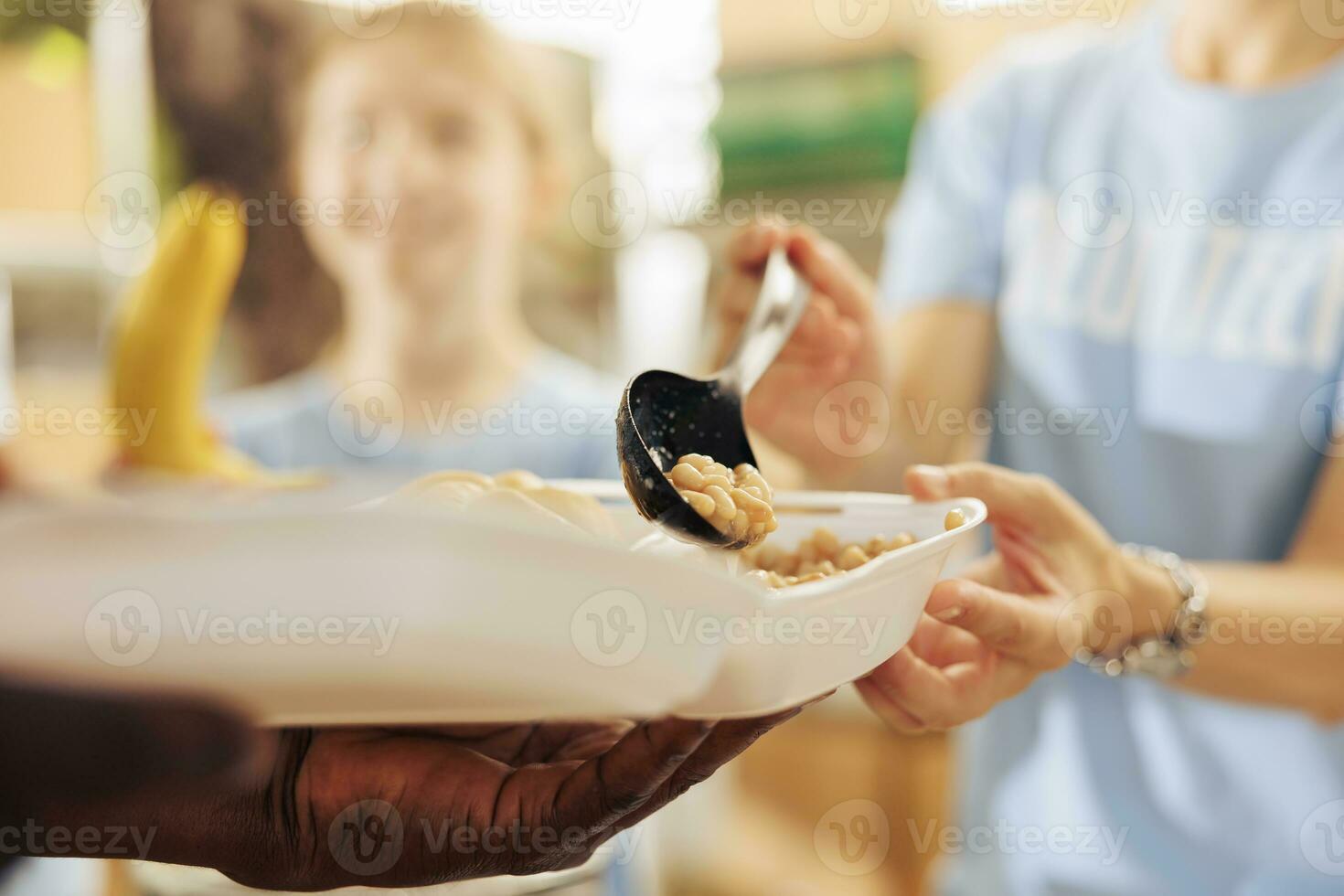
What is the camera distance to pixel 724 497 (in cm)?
47

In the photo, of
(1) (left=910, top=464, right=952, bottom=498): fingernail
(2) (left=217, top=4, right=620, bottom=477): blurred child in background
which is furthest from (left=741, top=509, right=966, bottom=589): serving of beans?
(2) (left=217, top=4, right=620, bottom=477): blurred child in background

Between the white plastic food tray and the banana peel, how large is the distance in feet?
1.95

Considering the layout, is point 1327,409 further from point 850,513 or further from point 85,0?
point 85,0

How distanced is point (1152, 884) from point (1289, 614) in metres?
0.28

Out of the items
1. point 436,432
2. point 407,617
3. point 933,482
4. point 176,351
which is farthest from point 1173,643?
point 436,432

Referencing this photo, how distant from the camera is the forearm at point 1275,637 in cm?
68

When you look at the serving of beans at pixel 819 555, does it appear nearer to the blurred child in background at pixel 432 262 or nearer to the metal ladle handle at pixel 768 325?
the metal ladle handle at pixel 768 325

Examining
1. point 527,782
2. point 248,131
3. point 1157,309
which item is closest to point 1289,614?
point 1157,309

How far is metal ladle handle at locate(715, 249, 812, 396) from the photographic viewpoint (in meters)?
0.62

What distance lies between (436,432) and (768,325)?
984mm

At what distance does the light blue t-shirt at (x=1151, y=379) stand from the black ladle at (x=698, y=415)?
1.16 ft

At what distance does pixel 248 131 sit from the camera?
187 cm

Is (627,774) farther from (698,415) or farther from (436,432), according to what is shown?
(436,432)

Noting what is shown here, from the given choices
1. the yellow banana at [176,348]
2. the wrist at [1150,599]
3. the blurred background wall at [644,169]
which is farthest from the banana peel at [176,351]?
the blurred background wall at [644,169]
